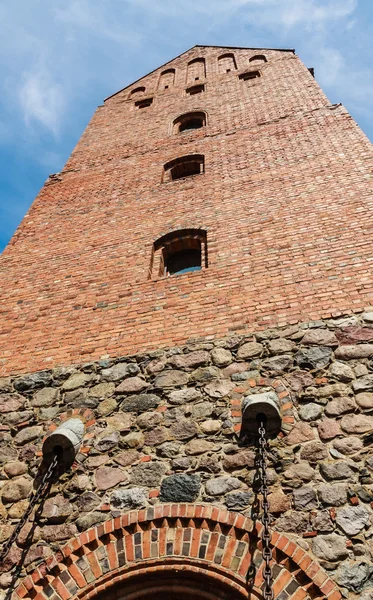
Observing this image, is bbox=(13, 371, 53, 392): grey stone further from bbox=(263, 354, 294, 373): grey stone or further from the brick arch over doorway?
bbox=(263, 354, 294, 373): grey stone

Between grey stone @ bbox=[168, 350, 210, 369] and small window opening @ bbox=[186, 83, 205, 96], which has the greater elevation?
small window opening @ bbox=[186, 83, 205, 96]

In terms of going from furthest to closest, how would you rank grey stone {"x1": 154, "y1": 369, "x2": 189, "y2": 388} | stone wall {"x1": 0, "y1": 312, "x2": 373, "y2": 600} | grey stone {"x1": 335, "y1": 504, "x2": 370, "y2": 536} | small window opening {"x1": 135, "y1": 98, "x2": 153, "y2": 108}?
small window opening {"x1": 135, "y1": 98, "x2": 153, "y2": 108} < grey stone {"x1": 154, "y1": 369, "x2": 189, "y2": 388} < stone wall {"x1": 0, "y1": 312, "x2": 373, "y2": 600} < grey stone {"x1": 335, "y1": 504, "x2": 370, "y2": 536}

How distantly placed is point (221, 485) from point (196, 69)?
1565 centimetres

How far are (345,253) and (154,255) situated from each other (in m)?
2.93

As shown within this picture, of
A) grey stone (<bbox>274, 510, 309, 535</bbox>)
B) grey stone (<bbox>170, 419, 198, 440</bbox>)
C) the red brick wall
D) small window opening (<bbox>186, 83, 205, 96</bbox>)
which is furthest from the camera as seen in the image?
small window opening (<bbox>186, 83, 205, 96</bbox>)

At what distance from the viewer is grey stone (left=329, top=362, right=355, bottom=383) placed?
187 inches

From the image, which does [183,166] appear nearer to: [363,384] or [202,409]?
[202,409]

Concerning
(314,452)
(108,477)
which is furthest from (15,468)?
(314,452)

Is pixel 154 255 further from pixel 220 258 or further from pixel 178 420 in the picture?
pixel 178 420

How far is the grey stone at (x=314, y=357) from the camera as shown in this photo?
16.3ft

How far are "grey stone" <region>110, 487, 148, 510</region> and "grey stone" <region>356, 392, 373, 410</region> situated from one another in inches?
82.8

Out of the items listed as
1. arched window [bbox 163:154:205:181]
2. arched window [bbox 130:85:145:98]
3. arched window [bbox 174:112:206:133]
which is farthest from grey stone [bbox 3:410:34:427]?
arched window [bbox 130:85:145:98]

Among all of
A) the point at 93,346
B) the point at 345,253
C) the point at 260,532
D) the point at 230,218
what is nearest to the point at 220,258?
the point at 230,218

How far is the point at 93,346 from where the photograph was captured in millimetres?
6066
